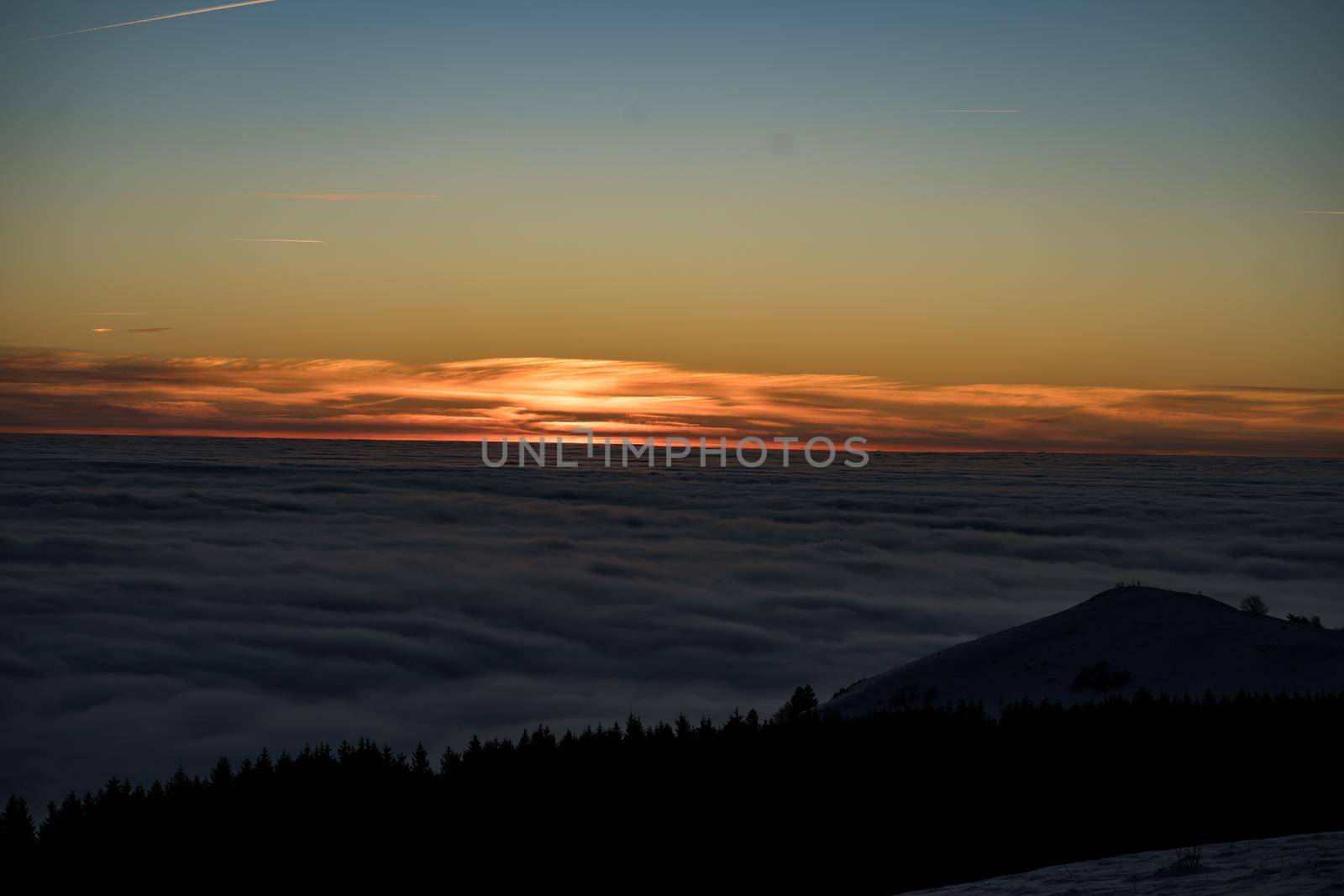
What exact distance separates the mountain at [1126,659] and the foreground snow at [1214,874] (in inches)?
442

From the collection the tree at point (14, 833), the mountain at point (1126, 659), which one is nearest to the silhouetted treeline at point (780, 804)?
the tree at point (14, 833)

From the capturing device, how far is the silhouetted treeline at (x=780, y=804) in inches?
478

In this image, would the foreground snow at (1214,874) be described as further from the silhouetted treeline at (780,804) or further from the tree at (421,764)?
the tree at (421,764)

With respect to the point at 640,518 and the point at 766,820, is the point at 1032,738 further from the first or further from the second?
the point at 640,518

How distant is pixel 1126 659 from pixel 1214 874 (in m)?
15.4

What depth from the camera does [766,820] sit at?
12.8m

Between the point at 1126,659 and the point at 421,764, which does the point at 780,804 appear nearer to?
the point at 421,764

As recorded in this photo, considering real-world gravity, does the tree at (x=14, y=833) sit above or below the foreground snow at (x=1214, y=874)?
below

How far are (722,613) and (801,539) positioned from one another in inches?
1666

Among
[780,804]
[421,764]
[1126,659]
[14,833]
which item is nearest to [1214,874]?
[780,804]

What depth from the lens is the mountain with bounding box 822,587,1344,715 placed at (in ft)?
67.2

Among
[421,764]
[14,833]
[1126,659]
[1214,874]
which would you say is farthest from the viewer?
[1126,659]

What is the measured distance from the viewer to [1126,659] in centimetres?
2211

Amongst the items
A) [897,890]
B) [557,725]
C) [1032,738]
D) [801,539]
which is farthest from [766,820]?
[801,539]
